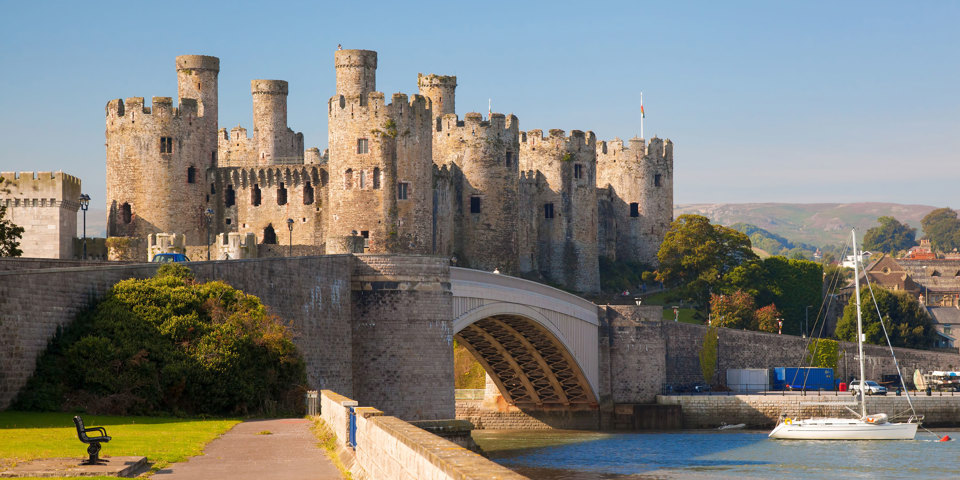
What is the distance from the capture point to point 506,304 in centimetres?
4919

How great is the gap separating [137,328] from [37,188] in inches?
1127

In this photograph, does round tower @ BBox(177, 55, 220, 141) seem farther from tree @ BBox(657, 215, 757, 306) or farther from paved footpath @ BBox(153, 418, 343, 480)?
paved footpath @ BBox(153, 418, 343, 480)

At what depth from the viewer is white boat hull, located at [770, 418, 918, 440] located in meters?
58.8

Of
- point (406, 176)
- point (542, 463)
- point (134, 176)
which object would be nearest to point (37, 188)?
point (134, 176)

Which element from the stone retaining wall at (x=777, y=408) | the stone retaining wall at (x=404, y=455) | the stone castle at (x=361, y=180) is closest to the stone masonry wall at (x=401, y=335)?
the stone castle at (x=361, y=180)

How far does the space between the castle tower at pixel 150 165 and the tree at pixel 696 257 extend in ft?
101

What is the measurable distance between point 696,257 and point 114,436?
6469cm

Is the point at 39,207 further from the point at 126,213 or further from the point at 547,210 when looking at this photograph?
the point at 547,210

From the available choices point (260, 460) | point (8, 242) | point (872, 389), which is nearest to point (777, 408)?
point (872, 389)

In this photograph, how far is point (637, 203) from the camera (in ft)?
297

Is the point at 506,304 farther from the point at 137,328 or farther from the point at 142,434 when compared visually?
the point at 142,434

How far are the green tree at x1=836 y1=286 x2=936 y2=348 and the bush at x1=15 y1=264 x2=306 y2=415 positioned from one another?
61101mm

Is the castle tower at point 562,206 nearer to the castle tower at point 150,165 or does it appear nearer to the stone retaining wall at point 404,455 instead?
the castle tower at point 150,165

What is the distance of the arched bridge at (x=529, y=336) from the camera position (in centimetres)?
4659
